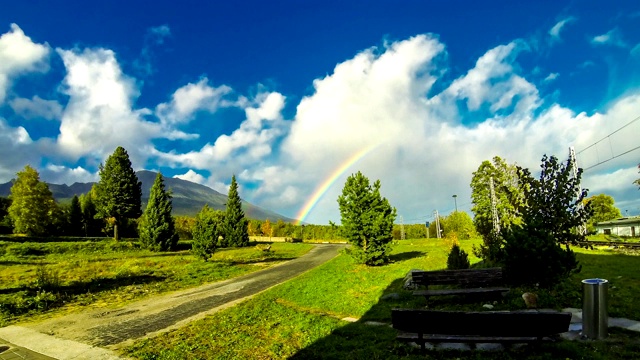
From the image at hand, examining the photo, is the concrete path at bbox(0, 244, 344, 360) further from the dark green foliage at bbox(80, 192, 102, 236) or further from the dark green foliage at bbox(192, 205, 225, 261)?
the dark green foliage at bbox(80, 192, 102, 236)

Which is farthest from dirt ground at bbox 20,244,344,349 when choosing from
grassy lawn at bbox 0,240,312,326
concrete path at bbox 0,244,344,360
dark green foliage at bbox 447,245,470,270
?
dark green foliage at bbox 447,245,470,270

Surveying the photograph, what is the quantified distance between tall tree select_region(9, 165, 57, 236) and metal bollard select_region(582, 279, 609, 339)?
178ft

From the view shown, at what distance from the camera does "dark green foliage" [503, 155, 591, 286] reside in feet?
32.1

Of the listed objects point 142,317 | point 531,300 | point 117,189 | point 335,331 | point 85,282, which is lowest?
point 85,282

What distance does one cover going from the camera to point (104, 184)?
4716 centimetres

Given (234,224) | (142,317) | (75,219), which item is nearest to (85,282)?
(142,317)

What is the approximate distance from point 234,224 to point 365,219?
34552 millimetres

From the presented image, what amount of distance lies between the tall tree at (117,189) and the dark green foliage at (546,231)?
4898 cm

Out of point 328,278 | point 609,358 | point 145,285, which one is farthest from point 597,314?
point 145,285

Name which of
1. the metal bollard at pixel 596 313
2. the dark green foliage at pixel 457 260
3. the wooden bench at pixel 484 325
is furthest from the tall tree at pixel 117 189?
the metal bollard at pixel 596 313

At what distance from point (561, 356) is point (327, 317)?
5786 mm

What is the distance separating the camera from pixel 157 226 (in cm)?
3919

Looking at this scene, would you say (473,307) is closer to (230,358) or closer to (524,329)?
(524,329)

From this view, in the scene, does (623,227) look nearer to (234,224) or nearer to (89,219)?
(234,224)
